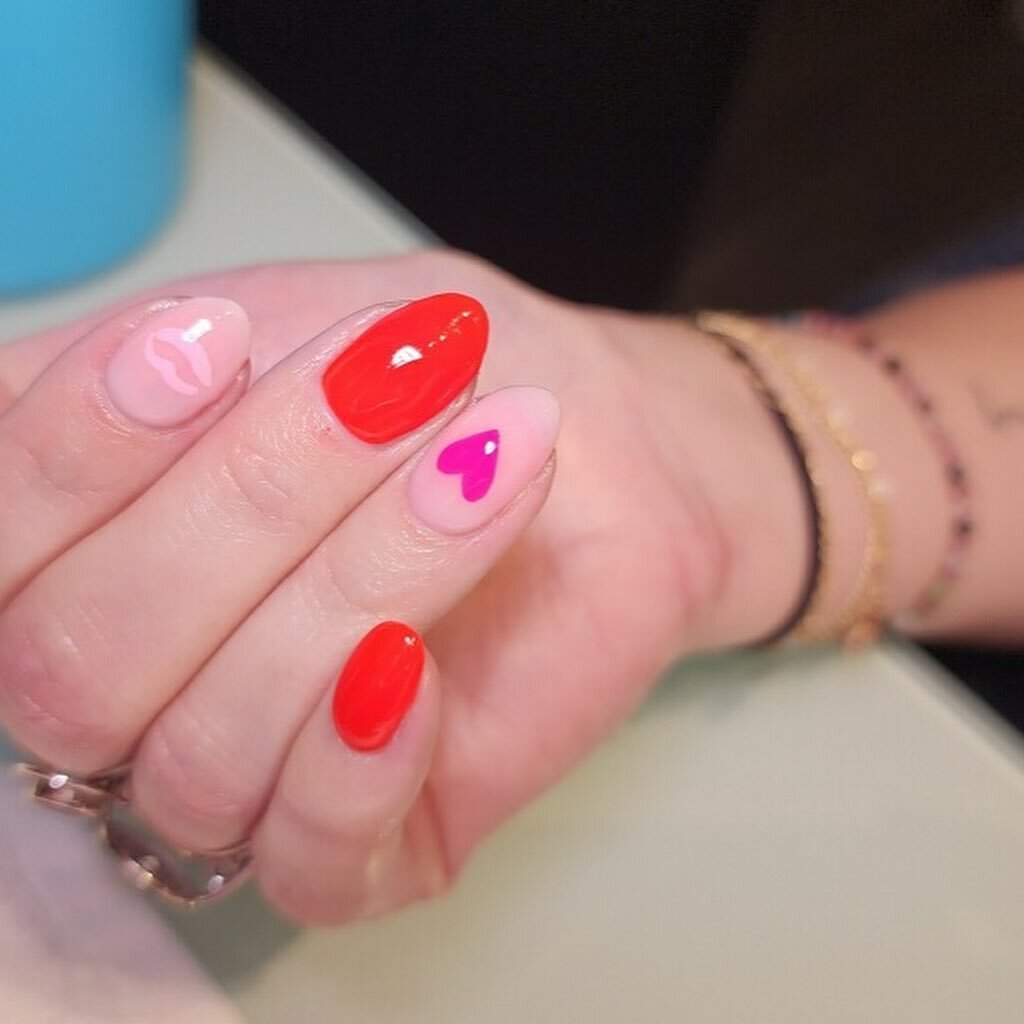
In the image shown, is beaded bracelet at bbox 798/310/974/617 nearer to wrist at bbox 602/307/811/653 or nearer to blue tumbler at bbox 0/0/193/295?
wrist at bbox 602/307/811/653

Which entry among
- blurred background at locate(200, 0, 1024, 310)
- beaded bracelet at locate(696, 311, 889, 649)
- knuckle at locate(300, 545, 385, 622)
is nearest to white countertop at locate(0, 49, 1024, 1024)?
beaded bracelet at locate(696, 311, 889, 649)

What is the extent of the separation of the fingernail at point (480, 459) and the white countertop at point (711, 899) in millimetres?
154

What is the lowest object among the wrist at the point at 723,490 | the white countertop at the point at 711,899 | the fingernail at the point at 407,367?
the white countertop at the point at 711,899

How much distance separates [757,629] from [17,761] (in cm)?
27

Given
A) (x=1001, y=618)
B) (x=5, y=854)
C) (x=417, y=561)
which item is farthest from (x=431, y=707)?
(x=1001, y=618)

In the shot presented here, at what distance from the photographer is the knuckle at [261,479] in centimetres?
29

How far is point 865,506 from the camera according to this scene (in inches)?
18.6

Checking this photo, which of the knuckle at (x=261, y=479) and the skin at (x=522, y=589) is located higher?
the knuckle at (x=261, y=479)

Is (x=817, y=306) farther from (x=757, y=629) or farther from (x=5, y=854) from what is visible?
(x=5, y=854)

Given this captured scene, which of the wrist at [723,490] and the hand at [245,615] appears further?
the wrist at [723,490]

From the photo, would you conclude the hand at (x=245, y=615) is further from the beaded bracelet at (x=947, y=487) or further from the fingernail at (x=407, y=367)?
the beaded bracelet at (x=947, y=487)

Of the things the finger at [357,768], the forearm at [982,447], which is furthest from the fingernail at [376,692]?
the forearm at [982,447]

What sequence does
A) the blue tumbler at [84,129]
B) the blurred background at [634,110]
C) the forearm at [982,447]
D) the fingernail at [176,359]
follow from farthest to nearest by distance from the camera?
the blurred background at [634,110]
the forearm at [982,447]
the blue tumbler at [84,129]
the fingernail at [176,359]

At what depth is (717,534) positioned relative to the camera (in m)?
0.44
